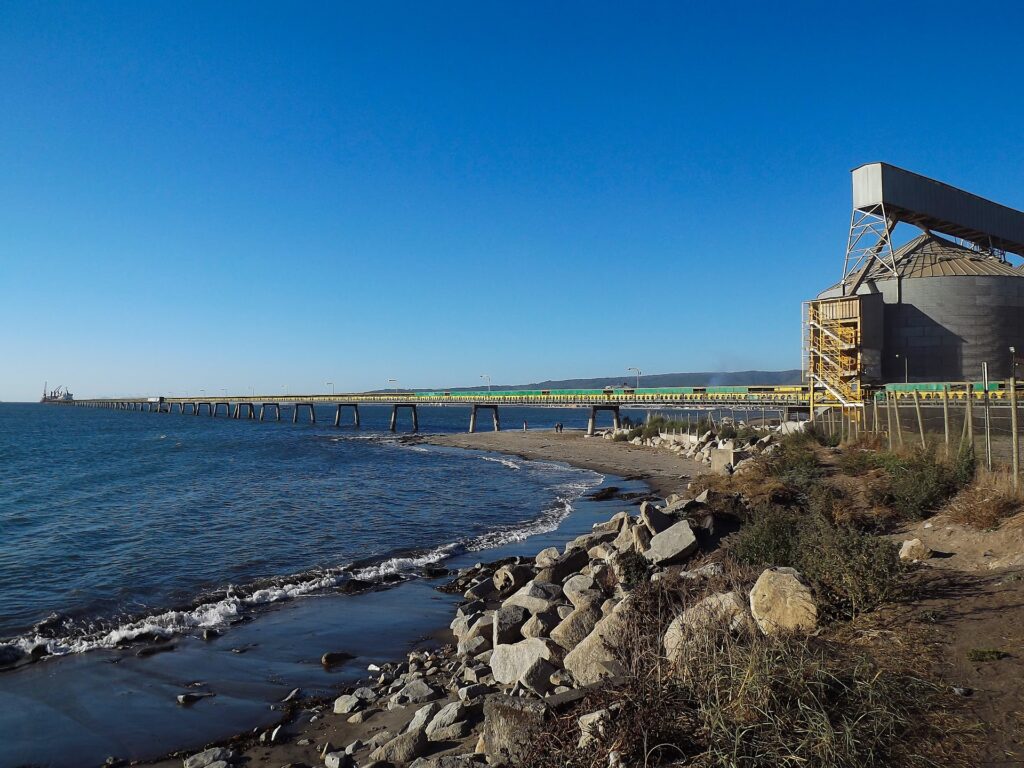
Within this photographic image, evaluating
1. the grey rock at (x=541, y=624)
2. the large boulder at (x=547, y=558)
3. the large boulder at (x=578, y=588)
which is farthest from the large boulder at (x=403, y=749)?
the large boulder at (x=547, y=558)

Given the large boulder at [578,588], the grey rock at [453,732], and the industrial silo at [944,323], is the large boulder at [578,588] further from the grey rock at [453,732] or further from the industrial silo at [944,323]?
the industrial silo at [944,323]

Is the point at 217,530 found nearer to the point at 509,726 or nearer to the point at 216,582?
the point at 216,582

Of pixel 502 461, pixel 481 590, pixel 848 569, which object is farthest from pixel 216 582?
pixel 502 461

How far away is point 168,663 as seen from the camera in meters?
11.0

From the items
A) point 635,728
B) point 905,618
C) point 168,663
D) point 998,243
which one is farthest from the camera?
point 998,243

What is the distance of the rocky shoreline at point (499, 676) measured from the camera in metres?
6.24

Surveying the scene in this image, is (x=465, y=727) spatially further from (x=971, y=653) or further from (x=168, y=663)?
(x=168, y=663)

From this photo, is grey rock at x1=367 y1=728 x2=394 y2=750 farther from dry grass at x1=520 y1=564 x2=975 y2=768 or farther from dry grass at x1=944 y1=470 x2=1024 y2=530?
dry grass at x1=944 y1=470 x2=1024 y2=530

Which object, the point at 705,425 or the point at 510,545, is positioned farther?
the point at 705,425

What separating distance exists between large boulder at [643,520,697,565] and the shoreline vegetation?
29mm

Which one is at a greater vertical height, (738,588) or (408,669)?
(738,588)

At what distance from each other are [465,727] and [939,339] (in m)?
40.7

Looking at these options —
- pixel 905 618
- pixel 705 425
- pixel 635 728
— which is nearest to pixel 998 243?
pixel 705 425

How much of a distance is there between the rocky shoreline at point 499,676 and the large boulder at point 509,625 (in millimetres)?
14
